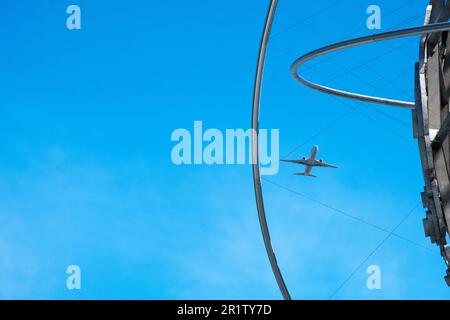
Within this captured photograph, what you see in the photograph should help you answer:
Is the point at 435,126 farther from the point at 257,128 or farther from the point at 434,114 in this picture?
the point at 257,128

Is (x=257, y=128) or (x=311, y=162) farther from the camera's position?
(x=311, y=162)

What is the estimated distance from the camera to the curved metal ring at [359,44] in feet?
65.6

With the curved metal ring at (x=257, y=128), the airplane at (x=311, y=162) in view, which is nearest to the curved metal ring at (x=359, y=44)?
the curved metal ring at (x=257, y=128)

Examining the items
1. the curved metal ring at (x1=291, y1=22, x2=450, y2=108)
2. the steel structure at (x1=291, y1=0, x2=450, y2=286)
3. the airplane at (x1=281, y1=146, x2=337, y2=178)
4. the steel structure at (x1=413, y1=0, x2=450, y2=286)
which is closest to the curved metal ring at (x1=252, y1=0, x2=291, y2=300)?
the curved metal ring at (x1=291, y1=22, x2=450, y2=108)

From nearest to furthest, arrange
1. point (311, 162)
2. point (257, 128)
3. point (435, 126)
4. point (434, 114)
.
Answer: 1. point (435, 126)
2. point (434, 114)
3. point (257, 128)
4. point (311, 162)

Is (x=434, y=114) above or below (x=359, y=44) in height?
below

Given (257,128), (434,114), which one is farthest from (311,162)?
(434,114)

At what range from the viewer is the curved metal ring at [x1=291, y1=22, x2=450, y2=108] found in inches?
787

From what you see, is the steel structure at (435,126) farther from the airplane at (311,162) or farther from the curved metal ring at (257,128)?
the airplane at (311,162)

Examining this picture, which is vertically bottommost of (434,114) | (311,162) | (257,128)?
(434,114)

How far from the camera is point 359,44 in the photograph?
24406mm

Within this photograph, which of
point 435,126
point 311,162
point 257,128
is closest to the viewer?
point 435,126
